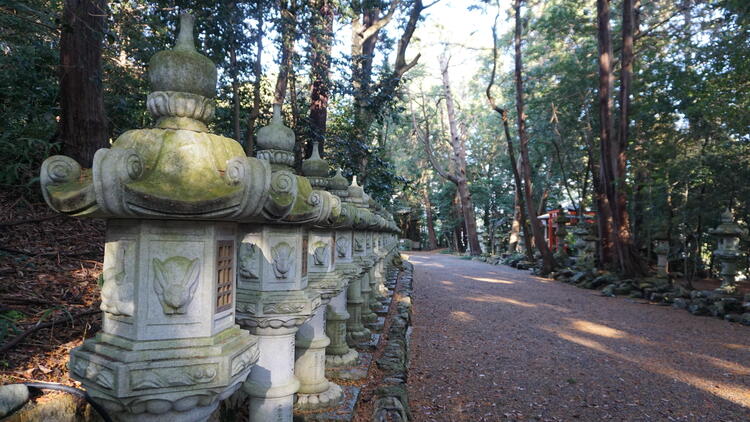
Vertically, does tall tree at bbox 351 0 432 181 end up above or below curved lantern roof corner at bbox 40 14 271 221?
above

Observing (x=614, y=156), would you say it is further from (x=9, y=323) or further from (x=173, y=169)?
(x=9, y=323)

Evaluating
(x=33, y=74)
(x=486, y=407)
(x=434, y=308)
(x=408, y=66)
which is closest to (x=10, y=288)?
(x=33, y=74)

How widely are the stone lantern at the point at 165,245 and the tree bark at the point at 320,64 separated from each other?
678 centimetres

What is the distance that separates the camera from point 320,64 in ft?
28.4

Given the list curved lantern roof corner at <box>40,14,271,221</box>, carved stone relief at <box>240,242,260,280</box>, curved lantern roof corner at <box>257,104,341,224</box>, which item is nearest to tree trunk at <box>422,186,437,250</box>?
curved lantern roof corner at <box>257,104,341,224</box>

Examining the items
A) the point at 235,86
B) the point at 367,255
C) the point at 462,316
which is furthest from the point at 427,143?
the point at 367,255

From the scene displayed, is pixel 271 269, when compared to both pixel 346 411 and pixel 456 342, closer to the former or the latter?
pixel 346 411

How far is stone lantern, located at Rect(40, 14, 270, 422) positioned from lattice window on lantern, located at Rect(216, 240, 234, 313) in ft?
0.13

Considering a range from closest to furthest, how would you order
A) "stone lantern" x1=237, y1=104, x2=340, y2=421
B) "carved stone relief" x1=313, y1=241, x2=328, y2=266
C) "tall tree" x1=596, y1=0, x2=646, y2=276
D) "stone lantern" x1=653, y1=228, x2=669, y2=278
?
"stone lantern" x1=237, y1=104, x2=340, y2=421 < "carved stone relief" x1=313, y1=241, x2=328, y2=266 < "tall tree" x1=596, y1=0, x2=646, y2=276 < "stone lantern" x1=653, y1=228, x2=669, y2=278

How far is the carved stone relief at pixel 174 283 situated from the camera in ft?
5.38

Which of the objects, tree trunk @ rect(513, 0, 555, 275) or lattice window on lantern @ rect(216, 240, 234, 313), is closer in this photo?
lattice window on lantern @ rect(216, 240, 234, 313)

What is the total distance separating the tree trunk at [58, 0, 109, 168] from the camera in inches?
199

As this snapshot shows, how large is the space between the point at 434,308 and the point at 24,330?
7.76 metres

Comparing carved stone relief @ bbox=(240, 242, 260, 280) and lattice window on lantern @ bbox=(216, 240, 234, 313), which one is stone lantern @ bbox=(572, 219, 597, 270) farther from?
lattice window on lantern @ bbox=(216, 240, 234, 313)
